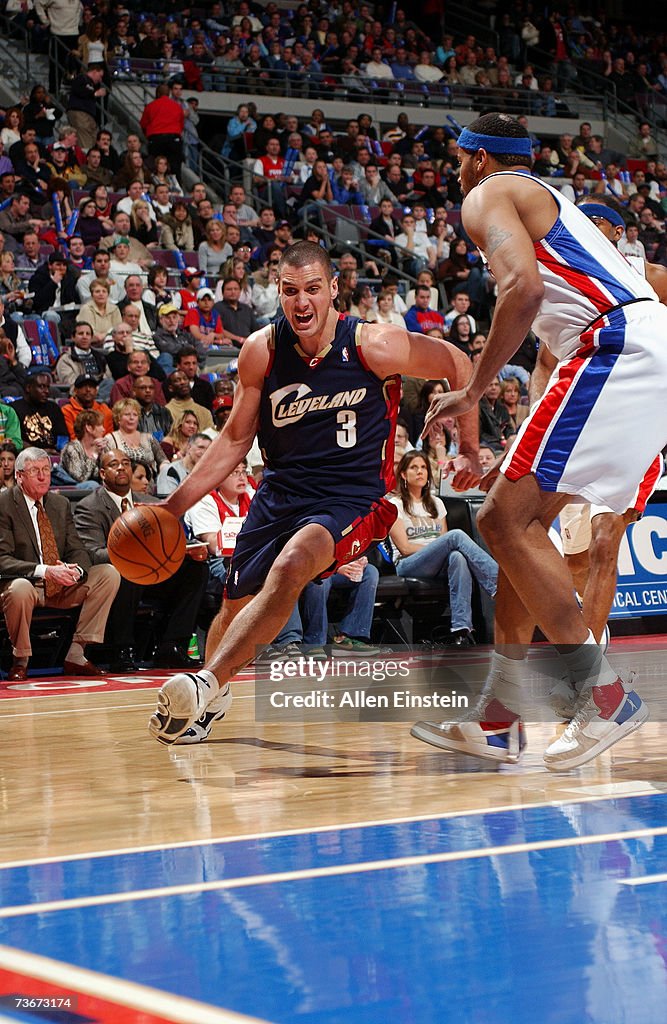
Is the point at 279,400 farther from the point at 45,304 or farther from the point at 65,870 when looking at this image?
the point at 45,304

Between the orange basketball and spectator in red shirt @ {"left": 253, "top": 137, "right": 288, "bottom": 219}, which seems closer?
the orange basketball

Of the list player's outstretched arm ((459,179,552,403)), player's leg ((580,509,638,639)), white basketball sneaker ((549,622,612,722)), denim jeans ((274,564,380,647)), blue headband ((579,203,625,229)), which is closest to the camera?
player's outstretched arm ((459,179,552,403))

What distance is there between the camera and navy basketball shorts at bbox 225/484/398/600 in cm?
481

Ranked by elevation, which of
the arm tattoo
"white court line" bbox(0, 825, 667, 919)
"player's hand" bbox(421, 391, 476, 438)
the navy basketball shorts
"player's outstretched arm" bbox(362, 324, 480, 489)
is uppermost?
the arm tattoo

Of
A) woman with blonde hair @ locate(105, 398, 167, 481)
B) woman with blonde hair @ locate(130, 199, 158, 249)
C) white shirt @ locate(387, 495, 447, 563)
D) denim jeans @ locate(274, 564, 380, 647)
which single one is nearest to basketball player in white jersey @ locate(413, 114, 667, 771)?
denim jeans @ locate(274, 564, 380, 647)

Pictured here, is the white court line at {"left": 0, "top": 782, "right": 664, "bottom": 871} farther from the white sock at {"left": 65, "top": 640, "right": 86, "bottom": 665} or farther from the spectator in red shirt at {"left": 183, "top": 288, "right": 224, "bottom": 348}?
the spectator in red shirt at {"left": 183, "top": 288, "right": 224, "bottom": 348}

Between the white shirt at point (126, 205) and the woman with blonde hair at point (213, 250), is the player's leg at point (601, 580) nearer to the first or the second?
the woman with blonde hair at point (213, 250)

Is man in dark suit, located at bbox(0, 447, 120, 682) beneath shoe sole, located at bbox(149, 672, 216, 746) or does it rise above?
beneath

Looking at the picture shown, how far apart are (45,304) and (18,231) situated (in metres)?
1.34

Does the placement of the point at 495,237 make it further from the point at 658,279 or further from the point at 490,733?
the point at 658,279

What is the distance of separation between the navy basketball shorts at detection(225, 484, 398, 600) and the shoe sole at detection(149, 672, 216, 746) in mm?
682

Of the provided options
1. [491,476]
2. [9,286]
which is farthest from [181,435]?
[491,476]

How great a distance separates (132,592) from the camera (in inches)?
332

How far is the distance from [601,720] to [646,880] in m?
1.35
